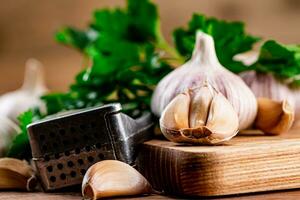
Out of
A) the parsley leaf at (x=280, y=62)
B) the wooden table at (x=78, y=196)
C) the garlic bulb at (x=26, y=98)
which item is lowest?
the wooden table at (x=78, y=196)

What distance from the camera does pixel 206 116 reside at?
2.39 ft

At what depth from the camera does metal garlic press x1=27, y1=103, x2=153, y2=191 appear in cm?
74

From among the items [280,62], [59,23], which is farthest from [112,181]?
[59,23]

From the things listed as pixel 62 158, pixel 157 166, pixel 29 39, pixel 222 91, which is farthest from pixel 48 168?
pixel 29 39

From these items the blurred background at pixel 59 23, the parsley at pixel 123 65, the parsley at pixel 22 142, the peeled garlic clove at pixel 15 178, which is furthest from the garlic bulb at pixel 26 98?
the blurred background at pixel 59 23

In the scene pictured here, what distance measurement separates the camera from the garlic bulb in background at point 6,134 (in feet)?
3.00

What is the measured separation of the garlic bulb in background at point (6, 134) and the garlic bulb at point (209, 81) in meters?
0.23

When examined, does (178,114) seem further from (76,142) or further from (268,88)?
(268,88)

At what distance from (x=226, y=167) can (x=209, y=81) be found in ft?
0.61

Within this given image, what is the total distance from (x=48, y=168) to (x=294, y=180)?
11.7 inches

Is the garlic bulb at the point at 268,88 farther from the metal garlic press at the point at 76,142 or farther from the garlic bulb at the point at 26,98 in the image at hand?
the garlic bulb at the point at 26,98

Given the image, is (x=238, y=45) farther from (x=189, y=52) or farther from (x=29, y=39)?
(x=29, y=39)

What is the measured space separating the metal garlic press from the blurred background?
138 cm

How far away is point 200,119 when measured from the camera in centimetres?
72
